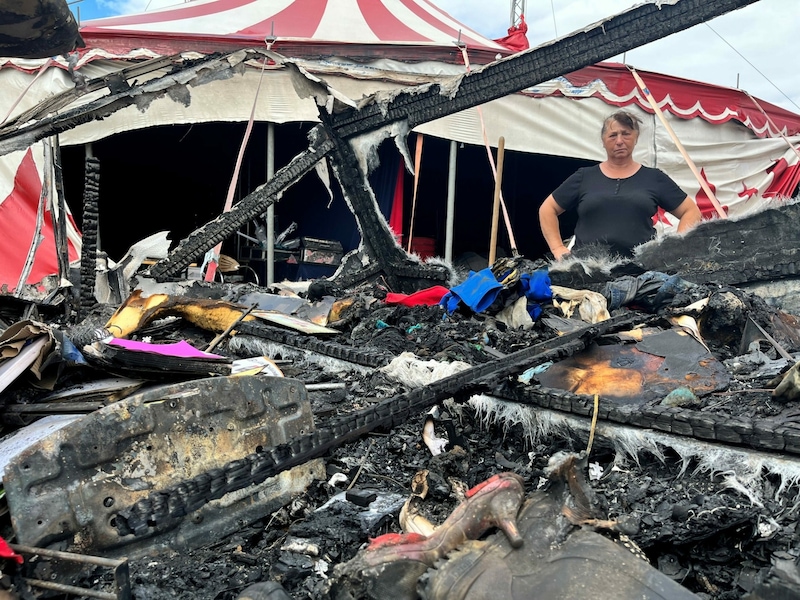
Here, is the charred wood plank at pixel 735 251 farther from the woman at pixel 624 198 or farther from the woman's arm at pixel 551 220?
the woman's arm at pixel 551 220

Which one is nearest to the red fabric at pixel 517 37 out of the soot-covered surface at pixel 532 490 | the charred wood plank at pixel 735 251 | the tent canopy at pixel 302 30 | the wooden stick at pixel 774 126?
the tent canopy at pixel 302 30

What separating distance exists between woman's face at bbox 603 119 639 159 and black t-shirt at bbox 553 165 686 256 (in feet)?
0.77

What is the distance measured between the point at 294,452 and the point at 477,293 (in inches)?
109

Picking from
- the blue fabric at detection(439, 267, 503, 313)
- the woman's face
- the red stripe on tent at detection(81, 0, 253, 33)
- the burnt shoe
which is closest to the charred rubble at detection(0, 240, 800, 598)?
the burnt shoe

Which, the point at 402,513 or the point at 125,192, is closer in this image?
the point at 402,513

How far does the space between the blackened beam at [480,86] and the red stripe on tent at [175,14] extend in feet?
19.6

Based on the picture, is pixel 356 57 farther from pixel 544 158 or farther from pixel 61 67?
pixel 544 158

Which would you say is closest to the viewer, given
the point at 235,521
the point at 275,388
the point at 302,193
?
the point at 235,521

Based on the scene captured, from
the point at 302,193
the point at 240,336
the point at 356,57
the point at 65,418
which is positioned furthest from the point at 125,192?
the point at 65,418

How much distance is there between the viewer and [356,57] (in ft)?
29.0

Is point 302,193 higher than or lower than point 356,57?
lower

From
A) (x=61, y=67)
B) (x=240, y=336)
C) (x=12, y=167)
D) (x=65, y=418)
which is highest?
(x=61, y=67)

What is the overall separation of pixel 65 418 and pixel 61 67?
24.4ft

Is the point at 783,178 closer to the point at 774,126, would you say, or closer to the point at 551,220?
the point at 774,126
